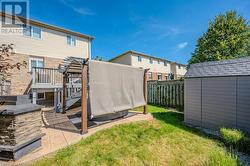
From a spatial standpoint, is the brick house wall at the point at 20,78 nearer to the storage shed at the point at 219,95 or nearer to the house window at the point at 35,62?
the house window at the point at 35,62

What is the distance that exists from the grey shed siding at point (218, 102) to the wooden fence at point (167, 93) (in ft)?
13.7

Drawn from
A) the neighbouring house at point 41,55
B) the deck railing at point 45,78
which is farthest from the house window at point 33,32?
the deck railing at point 45,78

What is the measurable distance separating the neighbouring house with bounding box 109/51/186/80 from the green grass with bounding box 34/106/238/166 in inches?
746

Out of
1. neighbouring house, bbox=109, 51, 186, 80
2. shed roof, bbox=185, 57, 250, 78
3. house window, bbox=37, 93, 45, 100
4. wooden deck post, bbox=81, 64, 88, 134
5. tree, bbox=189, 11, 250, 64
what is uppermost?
tree, bbox=189, 11, 250, 64

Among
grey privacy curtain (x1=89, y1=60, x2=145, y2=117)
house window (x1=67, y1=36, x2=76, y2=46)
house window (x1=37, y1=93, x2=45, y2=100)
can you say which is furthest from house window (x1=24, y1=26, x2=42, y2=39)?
grey privacy curtain (x1=89, y1=60, x2=145, y2=117)

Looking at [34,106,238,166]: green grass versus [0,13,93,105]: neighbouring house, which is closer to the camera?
[34,106,238,166]: green grass

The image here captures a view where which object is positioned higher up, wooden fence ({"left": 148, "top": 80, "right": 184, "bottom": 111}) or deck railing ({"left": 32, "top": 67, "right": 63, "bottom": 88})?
deck railing ({"left": 32, "top": 67, "right": 63, "bottom": 88})

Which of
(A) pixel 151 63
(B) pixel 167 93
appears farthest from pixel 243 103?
(A) pixel 151 63

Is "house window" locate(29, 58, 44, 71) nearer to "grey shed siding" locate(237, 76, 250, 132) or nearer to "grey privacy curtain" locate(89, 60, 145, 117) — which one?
"grey privacy curtain" locate(89, 60, 145, 117)

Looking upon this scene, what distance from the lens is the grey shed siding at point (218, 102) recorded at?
5.68 meters

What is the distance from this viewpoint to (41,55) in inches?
522

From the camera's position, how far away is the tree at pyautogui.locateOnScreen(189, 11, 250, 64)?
19016 millimetres

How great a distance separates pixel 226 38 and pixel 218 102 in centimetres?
1734

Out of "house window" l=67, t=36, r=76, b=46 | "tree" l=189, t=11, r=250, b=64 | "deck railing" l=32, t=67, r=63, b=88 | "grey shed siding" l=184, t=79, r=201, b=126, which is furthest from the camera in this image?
"tree" l=189, t=11, r=250, b=64
